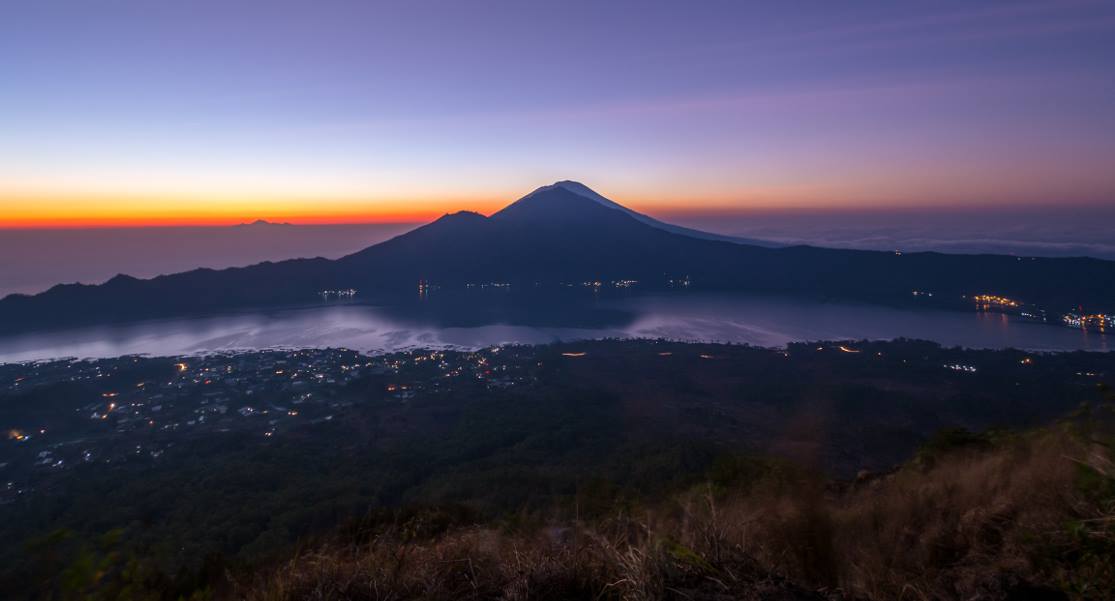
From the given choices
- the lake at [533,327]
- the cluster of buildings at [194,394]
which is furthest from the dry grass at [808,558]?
the lake at [533,327]

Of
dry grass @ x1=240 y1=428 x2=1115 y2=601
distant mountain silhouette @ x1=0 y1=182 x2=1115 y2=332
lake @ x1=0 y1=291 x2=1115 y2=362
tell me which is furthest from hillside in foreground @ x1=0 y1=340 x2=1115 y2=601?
distant mountain silhouette @ x1=0 y1=182 x2=1115 y2=332

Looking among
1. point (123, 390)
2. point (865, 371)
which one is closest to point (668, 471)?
point (865, 371)

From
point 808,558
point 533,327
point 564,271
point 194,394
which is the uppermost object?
point 564,271

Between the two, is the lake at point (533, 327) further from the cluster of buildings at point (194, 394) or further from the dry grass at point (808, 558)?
the dry grass at point (808, 558)

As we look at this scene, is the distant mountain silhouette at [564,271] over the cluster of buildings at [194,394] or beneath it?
over

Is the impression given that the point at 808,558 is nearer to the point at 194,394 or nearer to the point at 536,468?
the point at 536,468

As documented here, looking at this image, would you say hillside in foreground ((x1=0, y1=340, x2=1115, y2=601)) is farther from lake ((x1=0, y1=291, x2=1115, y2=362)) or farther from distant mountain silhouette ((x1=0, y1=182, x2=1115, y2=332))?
distant mountain silhouette ((x1=0, y1=182, x2=1115, y2=332))

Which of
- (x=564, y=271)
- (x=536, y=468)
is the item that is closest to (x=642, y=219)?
(x=564, y=271)
